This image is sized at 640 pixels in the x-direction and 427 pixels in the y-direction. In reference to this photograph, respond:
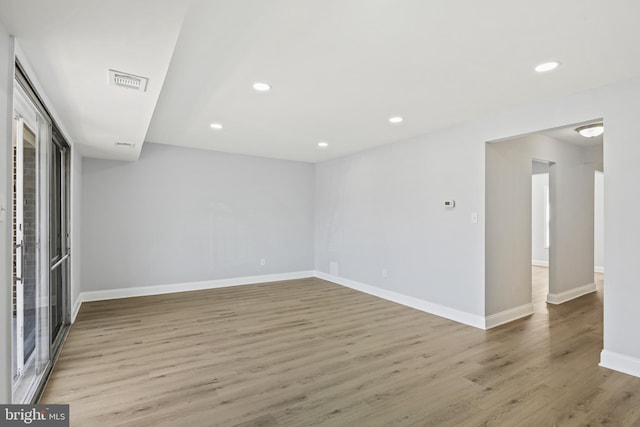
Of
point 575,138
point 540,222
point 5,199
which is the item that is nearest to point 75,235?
point 5,199

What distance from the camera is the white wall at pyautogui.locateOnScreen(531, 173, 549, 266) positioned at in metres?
8.43

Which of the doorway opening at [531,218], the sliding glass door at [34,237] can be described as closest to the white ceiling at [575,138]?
the doorway opening at [531,218]

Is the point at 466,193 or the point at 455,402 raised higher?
the point at 466,193

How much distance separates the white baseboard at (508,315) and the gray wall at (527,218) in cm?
6

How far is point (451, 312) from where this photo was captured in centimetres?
409

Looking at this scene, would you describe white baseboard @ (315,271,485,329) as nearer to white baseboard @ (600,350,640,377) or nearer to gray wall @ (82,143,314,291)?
white baseboard @ (600,350,640,377)

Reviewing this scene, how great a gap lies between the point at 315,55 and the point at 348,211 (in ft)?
12.7

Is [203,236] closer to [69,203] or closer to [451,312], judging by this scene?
[69,203]

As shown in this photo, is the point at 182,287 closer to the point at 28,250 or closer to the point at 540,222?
the point at 28,250

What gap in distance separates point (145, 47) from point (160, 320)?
3.40 meters

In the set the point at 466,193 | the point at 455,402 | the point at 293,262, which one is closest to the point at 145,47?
the point at 455,402

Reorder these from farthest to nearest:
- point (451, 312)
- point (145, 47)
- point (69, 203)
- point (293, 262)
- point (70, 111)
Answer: point (293, 262)
point (451, 312)
point (69, 203)
point (70, 111)
point (145, 47)

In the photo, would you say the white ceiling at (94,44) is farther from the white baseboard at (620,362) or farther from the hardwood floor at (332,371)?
the white baseboard at (620,362)

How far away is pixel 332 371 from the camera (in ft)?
8.75
